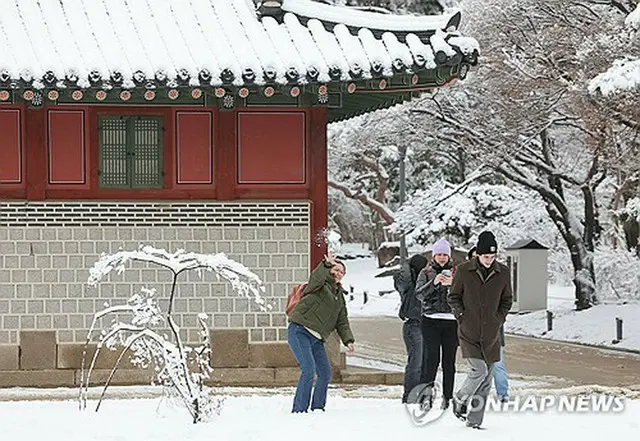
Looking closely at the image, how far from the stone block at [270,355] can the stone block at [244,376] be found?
0.31 ft

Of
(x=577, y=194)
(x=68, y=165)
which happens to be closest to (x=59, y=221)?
(x=68, y=165)

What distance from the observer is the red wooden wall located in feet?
52.3

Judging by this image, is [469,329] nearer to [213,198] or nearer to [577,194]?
[213,198]

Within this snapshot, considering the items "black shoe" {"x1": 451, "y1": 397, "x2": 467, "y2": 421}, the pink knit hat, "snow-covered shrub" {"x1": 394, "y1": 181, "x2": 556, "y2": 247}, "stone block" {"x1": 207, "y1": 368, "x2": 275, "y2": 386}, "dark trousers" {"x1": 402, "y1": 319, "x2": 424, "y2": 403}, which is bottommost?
"stone block" {"x1": 207, "y1": 368, "x2": 275, "y2": 386}

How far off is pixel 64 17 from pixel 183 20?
1575mm

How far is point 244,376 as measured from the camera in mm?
16219

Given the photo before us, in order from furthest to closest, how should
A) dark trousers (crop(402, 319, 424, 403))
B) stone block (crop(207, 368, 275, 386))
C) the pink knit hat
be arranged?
stone block (crop(207, 368, 275, 386)) → dark trousers (crop(402, 319, 424, 403)) → the pink knit hat

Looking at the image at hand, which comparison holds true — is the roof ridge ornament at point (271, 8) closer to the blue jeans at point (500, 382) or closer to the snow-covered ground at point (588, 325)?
the blue jeans at point (500, 382)

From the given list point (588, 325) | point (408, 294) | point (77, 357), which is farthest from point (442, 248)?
point (588, 325)

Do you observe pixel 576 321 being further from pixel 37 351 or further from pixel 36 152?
pixel 36 152

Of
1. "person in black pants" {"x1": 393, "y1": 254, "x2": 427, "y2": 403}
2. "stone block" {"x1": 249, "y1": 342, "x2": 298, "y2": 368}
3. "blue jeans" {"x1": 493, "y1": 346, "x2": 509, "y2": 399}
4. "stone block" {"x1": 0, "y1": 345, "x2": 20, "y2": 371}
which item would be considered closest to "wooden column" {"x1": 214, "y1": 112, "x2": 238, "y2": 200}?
"stone block" {"x1": 249, "y1": 342, "x2": 298, "y2": 368}

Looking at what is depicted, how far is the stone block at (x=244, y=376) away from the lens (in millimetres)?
16156

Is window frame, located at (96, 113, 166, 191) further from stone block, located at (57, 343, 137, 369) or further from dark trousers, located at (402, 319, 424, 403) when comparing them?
dark trousers, located at (402, 319, 424, 403)

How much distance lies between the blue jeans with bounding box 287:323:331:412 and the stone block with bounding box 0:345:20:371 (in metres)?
5.69
